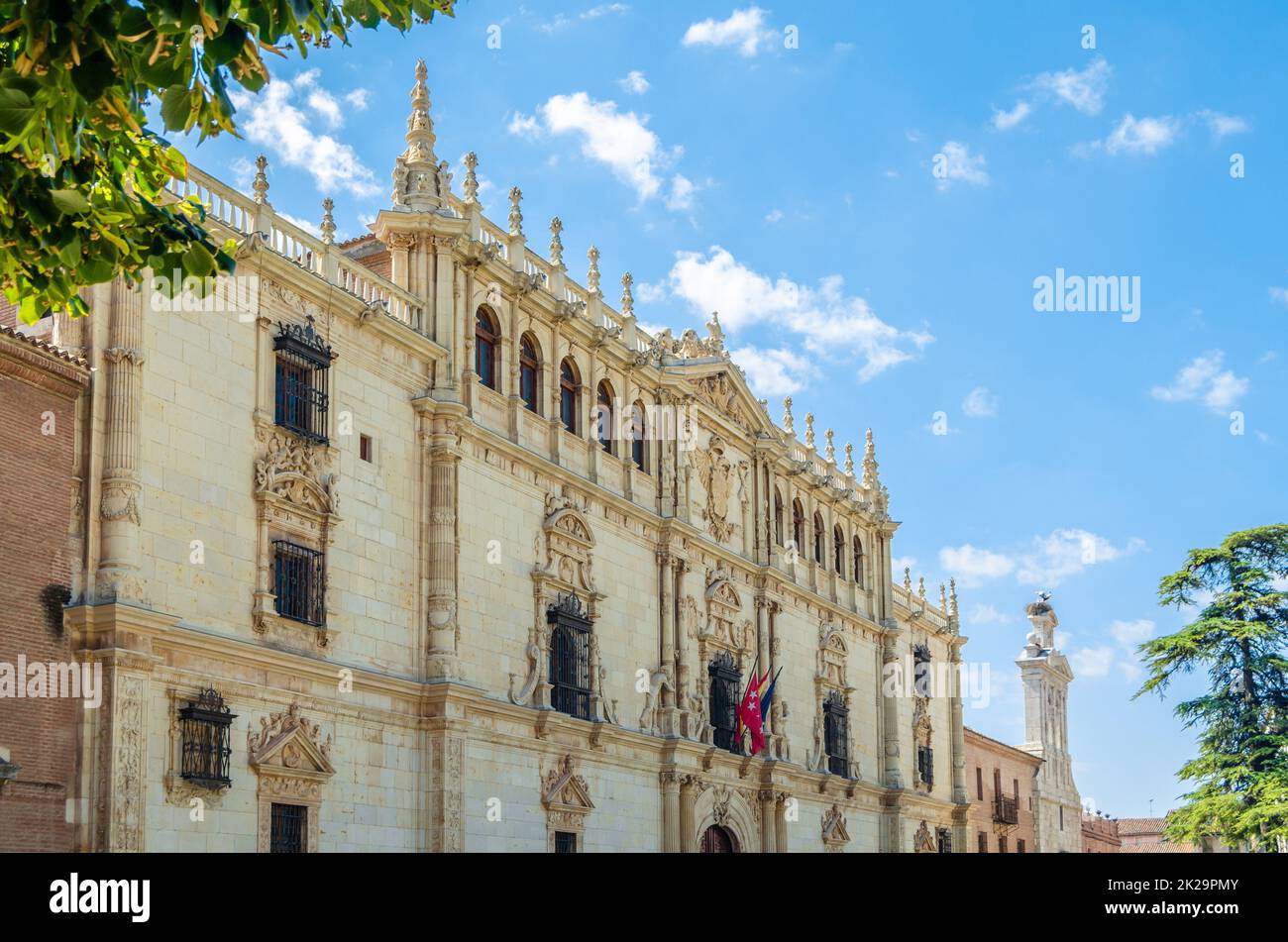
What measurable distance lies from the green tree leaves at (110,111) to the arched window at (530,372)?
64.8 ft

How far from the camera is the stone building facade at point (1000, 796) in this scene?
186ft

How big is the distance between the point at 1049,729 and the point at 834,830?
1237 inches

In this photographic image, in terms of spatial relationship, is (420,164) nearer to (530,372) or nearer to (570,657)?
(530,372)

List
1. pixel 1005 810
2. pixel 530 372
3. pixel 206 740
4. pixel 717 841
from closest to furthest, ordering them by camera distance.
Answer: pixel 206 740
pixel 530 372
pixel 717 841
pixel 1005 810

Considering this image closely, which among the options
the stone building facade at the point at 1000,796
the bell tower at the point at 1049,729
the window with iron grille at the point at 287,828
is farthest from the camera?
the bell tower at the point at 1049,729

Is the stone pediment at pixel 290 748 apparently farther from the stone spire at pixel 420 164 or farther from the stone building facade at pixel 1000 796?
the stone building facade at pixel 1000 796

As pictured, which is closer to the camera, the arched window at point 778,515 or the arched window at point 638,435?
the arched window at point 638,435

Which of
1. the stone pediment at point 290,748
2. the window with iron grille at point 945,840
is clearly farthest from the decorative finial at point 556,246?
the window with iron grille at point 945,840

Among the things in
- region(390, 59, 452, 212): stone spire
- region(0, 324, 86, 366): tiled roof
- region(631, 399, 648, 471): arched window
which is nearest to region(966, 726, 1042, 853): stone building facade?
region(631, 399, 648, 471): arched window

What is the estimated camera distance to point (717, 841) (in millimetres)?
36250

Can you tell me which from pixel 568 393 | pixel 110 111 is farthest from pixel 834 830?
pixel 110 111

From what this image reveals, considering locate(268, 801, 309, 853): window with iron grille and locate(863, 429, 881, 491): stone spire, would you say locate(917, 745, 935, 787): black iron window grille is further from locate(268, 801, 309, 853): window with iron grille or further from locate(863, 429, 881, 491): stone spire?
locate(268, 801, 309, 853): window with iron grille

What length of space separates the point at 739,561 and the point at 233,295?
17.2m

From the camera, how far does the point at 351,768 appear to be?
25297 millimetres
